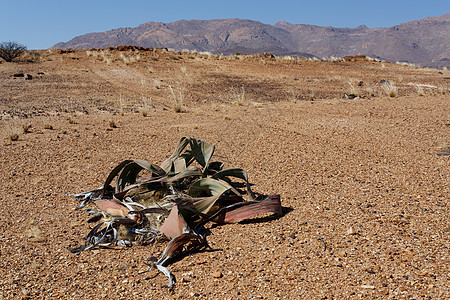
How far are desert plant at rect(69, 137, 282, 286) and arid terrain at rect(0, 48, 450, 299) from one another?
12cm

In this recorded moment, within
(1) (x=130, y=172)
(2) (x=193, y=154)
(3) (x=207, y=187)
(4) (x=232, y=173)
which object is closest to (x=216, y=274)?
(3) (x=207, y=187)

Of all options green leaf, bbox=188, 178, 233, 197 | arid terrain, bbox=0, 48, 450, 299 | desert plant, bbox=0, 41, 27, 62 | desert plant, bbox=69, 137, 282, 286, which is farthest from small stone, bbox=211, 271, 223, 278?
desert plant, bbox=0, 41, 27, 62

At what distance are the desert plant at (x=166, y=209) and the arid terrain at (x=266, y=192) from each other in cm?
12

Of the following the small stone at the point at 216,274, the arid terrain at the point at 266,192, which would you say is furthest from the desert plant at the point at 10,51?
the small stone at the point at 216,274

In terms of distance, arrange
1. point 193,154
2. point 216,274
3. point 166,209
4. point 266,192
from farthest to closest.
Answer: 1. point 193,154
2. point 266,192
3. point 166,209
4. point 216,274

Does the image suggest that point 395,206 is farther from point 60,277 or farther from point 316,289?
point 60,277

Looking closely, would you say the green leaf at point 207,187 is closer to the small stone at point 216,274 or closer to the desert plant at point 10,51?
the small stone at point 216,274

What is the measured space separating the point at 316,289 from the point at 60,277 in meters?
1.99

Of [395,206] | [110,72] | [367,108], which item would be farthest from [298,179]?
[110,72]

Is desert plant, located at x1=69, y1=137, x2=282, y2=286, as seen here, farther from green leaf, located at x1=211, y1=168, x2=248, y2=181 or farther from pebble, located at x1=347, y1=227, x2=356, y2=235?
pebble, located at x1=347, y1=227, x2=356, y2=235

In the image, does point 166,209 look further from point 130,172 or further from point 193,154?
point 193,154

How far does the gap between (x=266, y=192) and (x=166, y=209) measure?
1404mm

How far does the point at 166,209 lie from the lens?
370 cm

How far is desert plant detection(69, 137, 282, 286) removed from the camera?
337 centimetres
